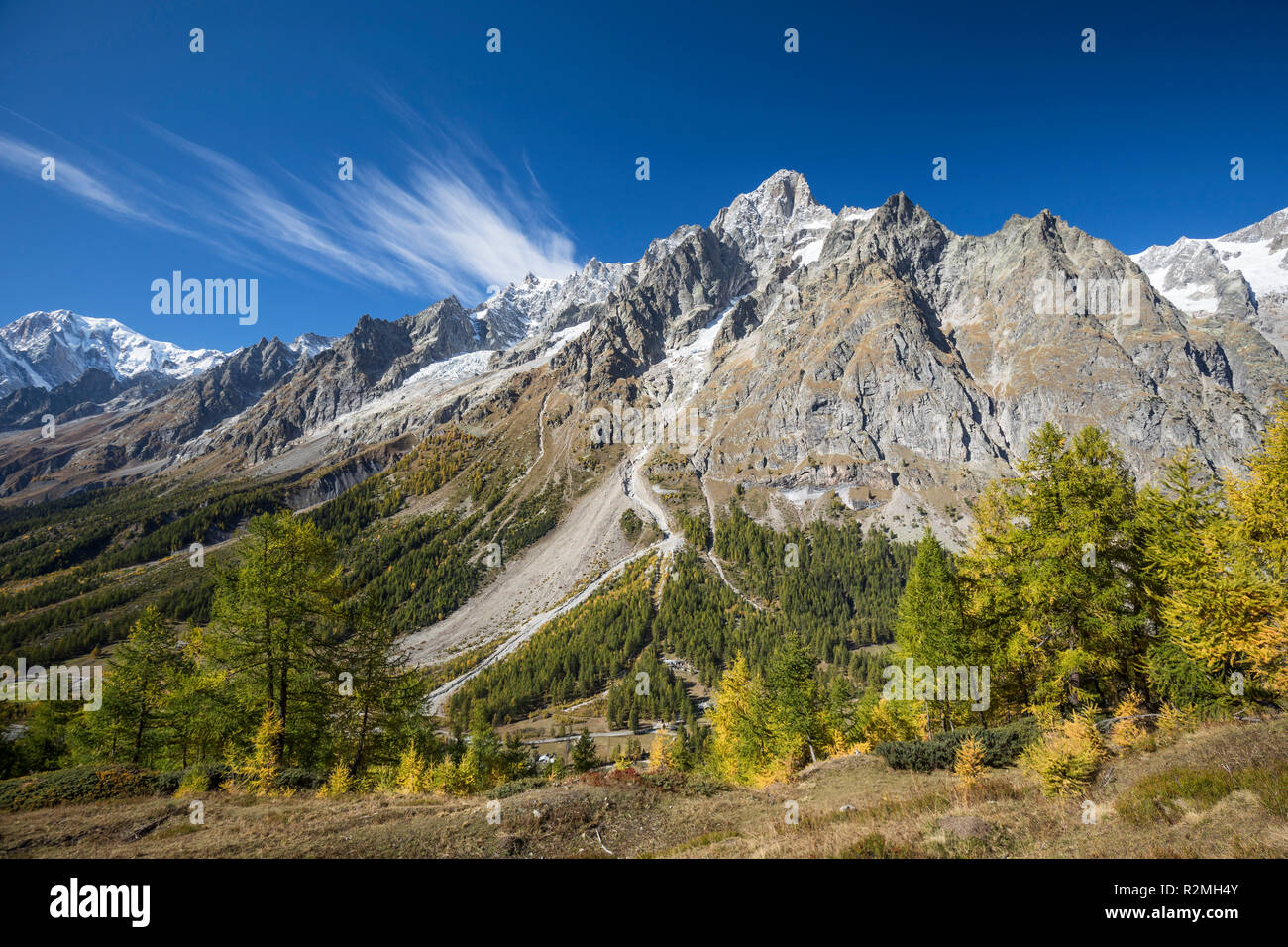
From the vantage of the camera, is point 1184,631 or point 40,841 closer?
point 40,841

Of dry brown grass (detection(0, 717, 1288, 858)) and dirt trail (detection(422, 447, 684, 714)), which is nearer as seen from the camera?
dry brown grass (detection(0, 717, 1288, 858))

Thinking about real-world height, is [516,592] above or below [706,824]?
below

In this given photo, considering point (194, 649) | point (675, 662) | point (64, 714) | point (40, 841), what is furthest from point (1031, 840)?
point (675, 662)

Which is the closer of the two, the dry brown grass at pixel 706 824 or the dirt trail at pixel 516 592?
the dry brown grass at pixel 706 824

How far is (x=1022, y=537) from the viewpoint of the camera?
19.4 m

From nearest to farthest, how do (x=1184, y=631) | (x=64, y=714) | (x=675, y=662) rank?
(x=1184, y=631), (x=64, y=714), (x=675, y=662)

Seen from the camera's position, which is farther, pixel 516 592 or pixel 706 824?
pixel 516 592

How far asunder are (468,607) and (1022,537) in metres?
166

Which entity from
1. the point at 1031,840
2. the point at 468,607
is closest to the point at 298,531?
the point at 1031,840
